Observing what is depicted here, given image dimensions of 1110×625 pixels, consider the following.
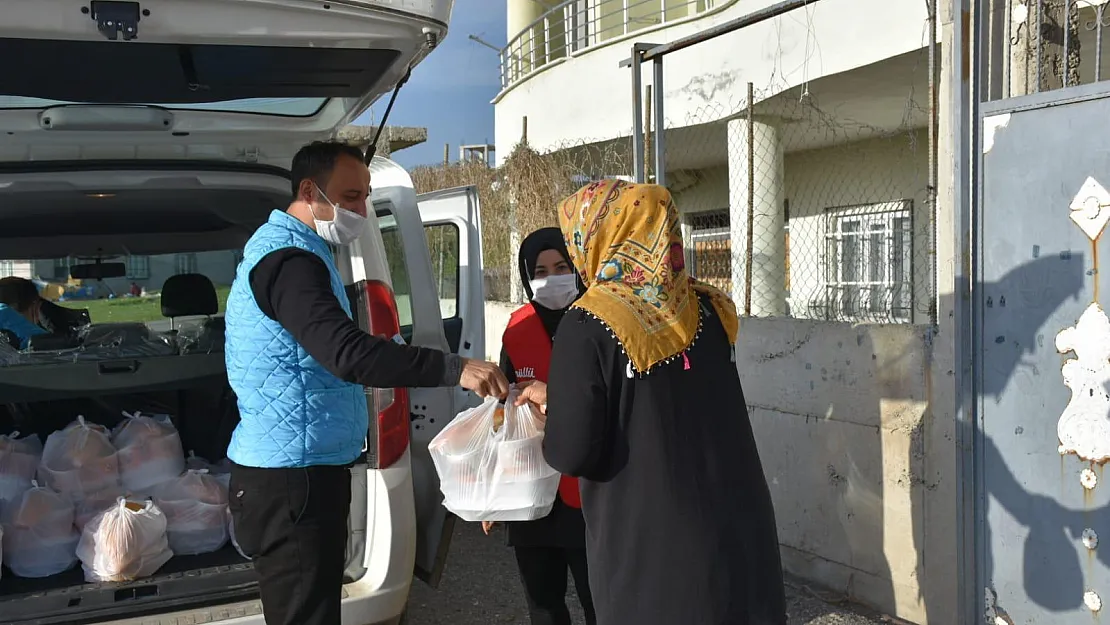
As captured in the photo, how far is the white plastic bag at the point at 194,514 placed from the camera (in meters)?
3.52

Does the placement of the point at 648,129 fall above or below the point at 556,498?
above

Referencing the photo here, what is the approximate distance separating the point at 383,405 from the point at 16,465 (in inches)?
70.9

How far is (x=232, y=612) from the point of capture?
2.86 metres

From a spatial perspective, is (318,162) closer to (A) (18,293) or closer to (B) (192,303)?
(B) (192,303)

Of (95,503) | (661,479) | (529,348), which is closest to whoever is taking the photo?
(661,479)

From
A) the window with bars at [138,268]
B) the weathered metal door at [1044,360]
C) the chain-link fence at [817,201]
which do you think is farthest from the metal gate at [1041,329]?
the chain-link fence at [817,201]

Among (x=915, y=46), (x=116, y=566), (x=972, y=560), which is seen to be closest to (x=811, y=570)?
(x=972, y=560)

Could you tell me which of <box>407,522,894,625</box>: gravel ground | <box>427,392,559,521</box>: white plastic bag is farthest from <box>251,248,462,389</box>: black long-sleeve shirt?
<box>407,522,894,625</box>: gravel ground

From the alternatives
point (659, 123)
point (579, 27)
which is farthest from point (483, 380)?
point (579, 27)

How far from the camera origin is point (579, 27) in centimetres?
1302

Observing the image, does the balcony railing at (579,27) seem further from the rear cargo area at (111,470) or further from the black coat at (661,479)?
the black coat at (661,479)

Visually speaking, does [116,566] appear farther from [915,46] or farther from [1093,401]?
[915,46]

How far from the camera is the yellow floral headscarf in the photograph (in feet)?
6.42

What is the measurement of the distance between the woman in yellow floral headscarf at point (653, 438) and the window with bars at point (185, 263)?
119 inches
